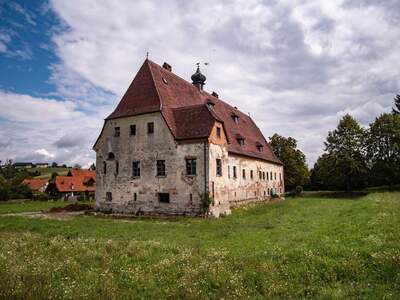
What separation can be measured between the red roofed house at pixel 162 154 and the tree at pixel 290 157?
26.2 m

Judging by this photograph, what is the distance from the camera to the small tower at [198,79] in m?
37.0

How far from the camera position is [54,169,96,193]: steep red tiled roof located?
5831 centimetres

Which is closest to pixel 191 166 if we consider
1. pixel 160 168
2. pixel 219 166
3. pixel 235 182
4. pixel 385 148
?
pixel 219 166

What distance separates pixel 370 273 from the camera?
26.2 ft

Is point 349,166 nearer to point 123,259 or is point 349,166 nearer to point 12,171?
point 123,259

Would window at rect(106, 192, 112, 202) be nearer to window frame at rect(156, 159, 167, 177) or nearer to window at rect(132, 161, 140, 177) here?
window at rect(132, 161, 140, 177)

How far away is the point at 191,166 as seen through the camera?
25109 mm

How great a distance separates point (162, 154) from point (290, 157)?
35335mm

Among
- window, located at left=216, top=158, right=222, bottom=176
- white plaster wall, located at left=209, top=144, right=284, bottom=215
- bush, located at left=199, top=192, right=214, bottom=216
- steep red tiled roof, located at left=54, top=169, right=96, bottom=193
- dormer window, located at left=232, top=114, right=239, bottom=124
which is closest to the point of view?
bush, located at left=199, top=192, right=214, bottom=216

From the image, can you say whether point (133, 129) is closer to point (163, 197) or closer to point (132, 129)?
point (132, 129)

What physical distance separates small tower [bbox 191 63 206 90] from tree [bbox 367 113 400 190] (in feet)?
98.0

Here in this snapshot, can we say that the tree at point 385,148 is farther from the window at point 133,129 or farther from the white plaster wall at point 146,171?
the window at point 133,129

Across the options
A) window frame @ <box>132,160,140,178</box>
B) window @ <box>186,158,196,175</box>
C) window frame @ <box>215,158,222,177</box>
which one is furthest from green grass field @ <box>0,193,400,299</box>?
window frame @ <box>132,160,140,178</box>

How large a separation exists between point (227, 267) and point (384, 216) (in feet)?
35.3
